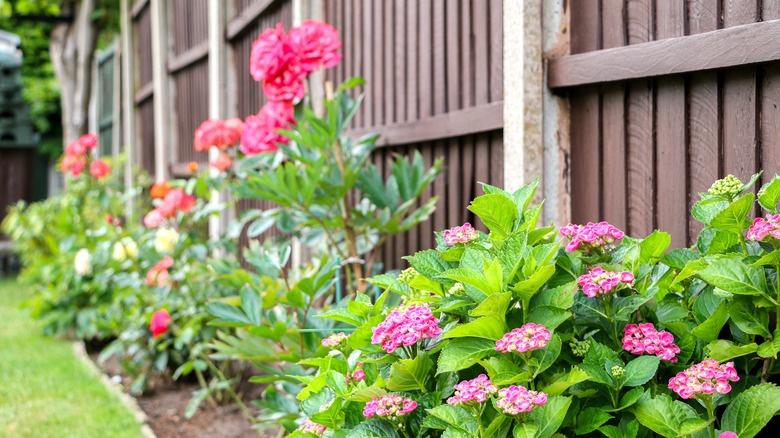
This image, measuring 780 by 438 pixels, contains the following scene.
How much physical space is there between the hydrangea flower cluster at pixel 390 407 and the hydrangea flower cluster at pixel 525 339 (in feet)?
0.73

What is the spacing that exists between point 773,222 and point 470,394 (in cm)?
58

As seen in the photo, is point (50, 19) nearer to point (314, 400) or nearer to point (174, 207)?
point (174, 207)

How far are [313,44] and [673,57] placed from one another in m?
1.52

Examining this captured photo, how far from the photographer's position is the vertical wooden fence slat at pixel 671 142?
1998mm

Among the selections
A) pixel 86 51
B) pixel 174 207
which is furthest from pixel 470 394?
pixel 86 51

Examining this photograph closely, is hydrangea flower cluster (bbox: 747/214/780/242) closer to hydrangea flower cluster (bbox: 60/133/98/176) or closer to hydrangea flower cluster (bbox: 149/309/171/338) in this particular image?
hydrangea flower cluster (bbox: 149/309/171/338)

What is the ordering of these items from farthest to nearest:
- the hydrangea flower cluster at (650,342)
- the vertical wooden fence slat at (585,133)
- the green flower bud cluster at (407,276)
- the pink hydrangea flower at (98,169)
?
the pink hydrangea flower at (98,169)
the vertical wooden fence slat at (585,133)
the green flower bud cluster at (407,276)
the hydrangea flower cluster at (650,342)

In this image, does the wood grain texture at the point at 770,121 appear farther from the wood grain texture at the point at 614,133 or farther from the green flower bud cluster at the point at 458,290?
the green flower bud cluster at the point at 458,290

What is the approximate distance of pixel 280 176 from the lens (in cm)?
287

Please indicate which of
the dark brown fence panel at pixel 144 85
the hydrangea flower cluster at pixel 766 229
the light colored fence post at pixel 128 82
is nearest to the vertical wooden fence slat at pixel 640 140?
the hydrangea flower cluster at pixel 766 229

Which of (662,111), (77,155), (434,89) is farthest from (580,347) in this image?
(77,155)

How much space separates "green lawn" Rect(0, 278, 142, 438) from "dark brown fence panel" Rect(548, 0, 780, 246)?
2.58 meters

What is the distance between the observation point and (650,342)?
1.53 meters

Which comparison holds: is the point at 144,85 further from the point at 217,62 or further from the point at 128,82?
the point at 217,62
